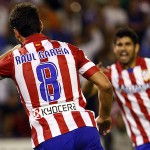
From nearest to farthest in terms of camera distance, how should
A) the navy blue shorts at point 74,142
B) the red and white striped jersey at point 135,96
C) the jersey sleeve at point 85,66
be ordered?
the navy blue shorts at point 74,142 < the jersey sleeve at point 85,66 < the red and white striped jersey at point 135,96

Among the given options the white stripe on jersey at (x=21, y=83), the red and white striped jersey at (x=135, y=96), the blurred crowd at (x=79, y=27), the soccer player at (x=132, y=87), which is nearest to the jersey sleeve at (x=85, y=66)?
the white stripe on jersey at (x=21, y=83)

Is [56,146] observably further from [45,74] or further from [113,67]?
[113,67]

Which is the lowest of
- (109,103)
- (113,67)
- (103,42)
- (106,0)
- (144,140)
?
A: (144,140)

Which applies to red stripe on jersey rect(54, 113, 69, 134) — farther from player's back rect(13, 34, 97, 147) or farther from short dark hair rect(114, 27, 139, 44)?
short dark hair rect(114, 27, 139, 44)

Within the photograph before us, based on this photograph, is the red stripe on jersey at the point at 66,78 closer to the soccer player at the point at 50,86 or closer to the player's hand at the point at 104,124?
the soccer player at the point at 50,86

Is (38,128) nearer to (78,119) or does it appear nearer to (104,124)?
(78,119)

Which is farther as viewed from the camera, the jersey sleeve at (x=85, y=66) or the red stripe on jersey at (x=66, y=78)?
the jersey sleeve at (x=85, y=66)

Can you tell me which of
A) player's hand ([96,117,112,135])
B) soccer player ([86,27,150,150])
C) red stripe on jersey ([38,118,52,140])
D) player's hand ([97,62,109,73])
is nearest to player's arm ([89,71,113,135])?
player's hand ([96,117,112,135])

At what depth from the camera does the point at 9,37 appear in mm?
11742

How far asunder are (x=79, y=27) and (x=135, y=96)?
5.97 metres

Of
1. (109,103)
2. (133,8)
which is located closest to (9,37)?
(133,8)

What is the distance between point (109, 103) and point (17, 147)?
5.50 m

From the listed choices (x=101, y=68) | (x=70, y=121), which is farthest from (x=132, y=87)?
(x=70, y=121)

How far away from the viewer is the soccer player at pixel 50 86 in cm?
496
